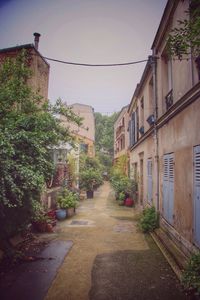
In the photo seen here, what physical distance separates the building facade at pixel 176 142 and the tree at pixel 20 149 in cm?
372

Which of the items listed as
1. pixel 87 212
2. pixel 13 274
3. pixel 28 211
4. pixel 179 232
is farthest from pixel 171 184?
pixel 87 212

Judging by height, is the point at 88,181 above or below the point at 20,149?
below

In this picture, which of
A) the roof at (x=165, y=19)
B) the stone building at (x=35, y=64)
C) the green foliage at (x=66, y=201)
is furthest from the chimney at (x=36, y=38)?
the green foliage at (x=66, y=201)

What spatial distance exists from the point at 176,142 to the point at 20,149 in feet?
14.7

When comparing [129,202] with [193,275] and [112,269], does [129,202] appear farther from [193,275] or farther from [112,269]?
[193,275]

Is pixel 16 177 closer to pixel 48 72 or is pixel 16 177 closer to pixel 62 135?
pixel 62 135

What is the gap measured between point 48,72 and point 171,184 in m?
8.40

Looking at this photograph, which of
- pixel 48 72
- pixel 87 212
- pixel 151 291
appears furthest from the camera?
pixel 87 212

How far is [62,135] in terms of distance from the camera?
24.3 feet

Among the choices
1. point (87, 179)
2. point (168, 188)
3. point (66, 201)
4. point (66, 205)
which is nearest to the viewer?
point (168, 188)

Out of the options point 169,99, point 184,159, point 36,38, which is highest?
point 36,38

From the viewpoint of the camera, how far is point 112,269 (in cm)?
494

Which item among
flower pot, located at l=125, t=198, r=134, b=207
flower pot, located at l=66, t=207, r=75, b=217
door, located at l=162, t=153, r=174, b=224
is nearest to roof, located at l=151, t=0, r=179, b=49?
door, located at l=162, t=153, r=174, b=224

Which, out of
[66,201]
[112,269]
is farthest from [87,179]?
[112,269]
